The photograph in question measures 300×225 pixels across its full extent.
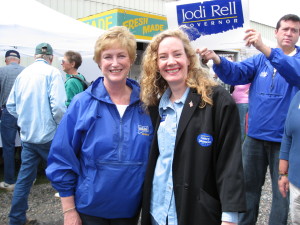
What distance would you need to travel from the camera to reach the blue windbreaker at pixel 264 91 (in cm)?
273

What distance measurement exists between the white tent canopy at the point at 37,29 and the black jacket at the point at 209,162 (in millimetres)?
4214

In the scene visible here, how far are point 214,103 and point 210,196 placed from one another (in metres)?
0.49

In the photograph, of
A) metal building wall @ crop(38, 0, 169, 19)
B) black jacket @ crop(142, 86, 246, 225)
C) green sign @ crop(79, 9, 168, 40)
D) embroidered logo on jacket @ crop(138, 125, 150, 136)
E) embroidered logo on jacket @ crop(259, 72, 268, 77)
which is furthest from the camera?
metal building wall @ crop(38, 0, 169, 19)

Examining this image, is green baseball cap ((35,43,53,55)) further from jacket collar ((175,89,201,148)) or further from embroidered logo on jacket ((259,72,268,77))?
jacket collar ((175,89,201,148))

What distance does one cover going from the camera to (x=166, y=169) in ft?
5.84

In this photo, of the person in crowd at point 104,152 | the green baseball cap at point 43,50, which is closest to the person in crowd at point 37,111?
the green baseball cap at point 43,50

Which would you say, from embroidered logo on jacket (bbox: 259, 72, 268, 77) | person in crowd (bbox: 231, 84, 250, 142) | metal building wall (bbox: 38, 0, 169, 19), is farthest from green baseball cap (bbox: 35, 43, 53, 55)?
metal building wall (bbox: 38, 0, 169, 19)

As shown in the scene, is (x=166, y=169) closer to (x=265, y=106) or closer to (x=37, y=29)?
(x=265, y=106)

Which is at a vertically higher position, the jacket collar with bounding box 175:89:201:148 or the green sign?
the green sign

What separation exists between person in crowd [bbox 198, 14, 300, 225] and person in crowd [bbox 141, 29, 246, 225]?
83 centimetres

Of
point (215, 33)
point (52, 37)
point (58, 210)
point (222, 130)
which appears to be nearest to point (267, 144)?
point (215, 33)

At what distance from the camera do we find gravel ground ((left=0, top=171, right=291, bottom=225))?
383 cm

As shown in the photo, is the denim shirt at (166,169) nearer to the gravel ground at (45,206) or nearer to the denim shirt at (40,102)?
the denim shirt at (40,102)

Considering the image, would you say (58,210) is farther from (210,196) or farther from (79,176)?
(210,196)
